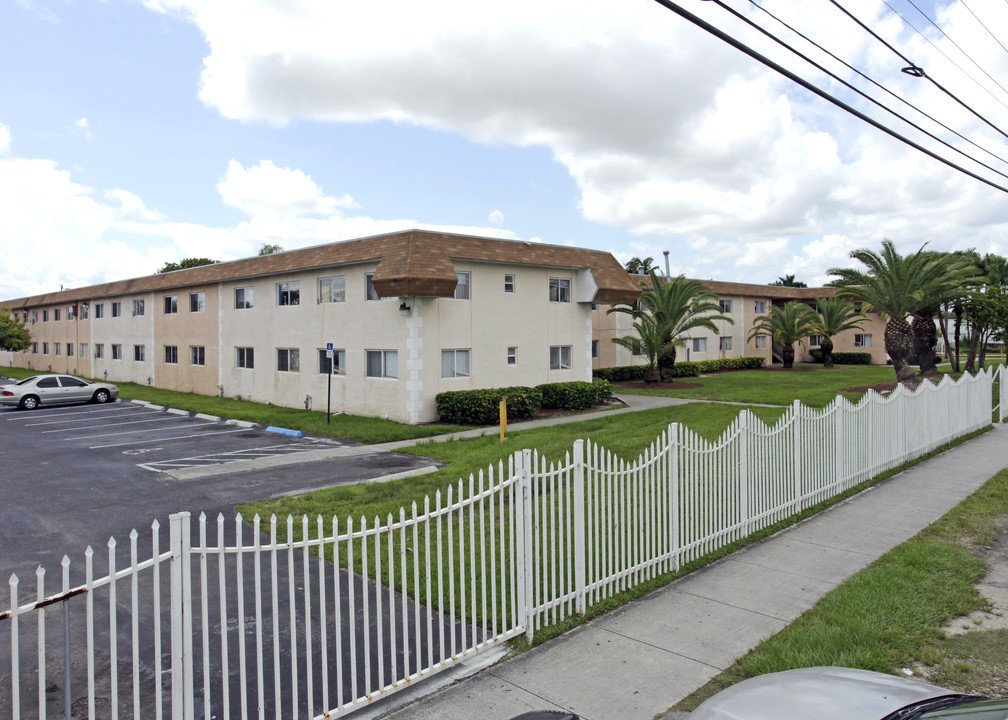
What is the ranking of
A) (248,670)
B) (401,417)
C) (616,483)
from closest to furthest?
(248,670) → (616,483) → (401,417)

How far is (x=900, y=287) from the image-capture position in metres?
27.3

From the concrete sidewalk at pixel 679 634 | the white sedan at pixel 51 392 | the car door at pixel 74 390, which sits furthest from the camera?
the car door at pixel 74 390

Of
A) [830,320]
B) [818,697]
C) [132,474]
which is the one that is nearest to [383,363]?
[132,474]

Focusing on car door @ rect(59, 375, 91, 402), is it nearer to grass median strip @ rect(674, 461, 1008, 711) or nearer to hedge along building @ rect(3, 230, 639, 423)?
hedge along building @ rect(3, 230, 639, 423)

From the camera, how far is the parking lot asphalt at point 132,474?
9.80 metres

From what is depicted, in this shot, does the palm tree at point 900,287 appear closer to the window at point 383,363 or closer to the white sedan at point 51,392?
the window at point 383,363

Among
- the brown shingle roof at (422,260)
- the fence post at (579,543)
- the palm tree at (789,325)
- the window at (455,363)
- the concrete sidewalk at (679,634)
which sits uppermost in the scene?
the brown shingle roof at (422,260)

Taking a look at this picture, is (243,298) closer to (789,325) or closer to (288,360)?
(288,360)

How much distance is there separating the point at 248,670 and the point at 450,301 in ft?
56.5

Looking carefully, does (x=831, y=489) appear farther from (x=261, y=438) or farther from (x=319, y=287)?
(x=319, y=287)

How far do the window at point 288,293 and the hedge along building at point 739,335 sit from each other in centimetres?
1769

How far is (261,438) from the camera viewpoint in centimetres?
1916

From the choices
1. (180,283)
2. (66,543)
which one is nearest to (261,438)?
(66,543)

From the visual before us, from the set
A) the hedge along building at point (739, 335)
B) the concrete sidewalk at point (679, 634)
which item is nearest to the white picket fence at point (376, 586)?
the concrete sidewalk at point (679, 634)
